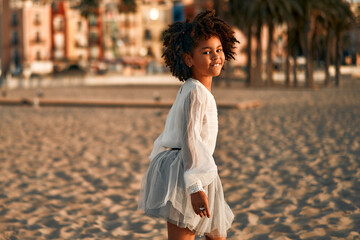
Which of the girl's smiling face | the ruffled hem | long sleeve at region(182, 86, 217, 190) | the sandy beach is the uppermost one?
the girl's smiling face

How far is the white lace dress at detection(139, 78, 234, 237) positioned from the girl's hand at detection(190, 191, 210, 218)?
0.04 m

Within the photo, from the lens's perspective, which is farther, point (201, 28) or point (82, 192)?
point (82, 192)

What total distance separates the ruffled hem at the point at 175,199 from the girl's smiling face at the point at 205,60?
0.42 m

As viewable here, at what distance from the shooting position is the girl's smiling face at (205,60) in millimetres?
2904

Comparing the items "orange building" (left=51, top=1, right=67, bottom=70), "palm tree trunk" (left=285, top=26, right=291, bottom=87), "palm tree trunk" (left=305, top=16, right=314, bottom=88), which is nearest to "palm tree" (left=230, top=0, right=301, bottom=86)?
"palm tree trunk" (left=305, top=16, right=314, bottom=88)

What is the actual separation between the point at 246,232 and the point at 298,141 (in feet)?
21.3

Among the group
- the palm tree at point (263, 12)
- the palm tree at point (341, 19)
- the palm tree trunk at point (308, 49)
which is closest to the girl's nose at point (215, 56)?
the palm tree at point (263, 12)

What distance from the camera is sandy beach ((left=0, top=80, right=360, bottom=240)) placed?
18.3ft

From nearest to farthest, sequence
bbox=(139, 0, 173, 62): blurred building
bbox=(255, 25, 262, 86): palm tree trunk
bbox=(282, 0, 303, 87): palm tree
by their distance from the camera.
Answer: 1. bbox=(282, 0, 303, 87): palm tree
2. bbox=(255, 25, 262, 86): palm tree trunk
3. bbox=(139, 0, 173, 62): blurred building

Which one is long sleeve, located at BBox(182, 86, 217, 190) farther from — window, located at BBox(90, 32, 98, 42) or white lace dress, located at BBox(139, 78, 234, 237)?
window, located at BBox(90, 32, 98, 42)

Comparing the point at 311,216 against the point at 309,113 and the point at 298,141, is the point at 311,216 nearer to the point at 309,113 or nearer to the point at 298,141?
the point at 298,141

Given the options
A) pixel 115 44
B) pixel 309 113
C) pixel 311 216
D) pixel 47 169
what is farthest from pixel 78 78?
pixel 115 44

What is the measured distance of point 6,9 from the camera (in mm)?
56812

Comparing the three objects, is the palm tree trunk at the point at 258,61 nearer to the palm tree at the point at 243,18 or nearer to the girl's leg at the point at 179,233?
the palm tree at the point at 243,18
